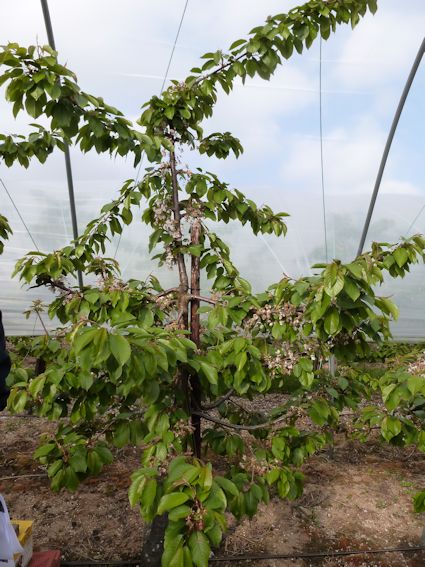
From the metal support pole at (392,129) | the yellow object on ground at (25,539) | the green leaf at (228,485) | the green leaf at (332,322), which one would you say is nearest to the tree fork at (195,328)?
the green leaf at (228,485)

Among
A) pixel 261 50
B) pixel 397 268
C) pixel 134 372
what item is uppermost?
pixel 261 50

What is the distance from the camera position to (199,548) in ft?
4.02

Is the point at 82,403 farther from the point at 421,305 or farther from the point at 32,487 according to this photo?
the point at 421,305

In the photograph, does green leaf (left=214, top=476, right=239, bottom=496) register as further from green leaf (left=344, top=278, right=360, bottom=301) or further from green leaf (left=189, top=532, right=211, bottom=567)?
green leaf (left=344, top=278, right=360, bottom=301)

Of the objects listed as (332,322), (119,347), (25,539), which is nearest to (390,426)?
(332,322)

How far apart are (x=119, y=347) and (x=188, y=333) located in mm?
586

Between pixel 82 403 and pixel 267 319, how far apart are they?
81 cm

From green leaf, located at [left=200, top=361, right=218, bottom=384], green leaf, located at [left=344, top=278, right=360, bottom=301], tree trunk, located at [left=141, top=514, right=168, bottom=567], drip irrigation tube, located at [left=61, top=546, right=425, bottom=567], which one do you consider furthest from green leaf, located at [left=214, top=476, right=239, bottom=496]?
drip irrigation tube, located at [left=61, top=546, right=425, bottom=567]

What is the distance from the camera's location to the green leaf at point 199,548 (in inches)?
47.6

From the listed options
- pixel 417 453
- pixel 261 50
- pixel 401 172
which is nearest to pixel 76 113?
pixel 261 50

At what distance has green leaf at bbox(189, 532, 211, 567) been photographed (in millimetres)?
1210

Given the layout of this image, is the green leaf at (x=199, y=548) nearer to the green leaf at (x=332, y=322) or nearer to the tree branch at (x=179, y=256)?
the green leaf at (x=332, y=322)

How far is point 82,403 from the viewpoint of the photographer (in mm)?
1837

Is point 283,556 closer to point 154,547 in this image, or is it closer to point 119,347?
point 154,547
